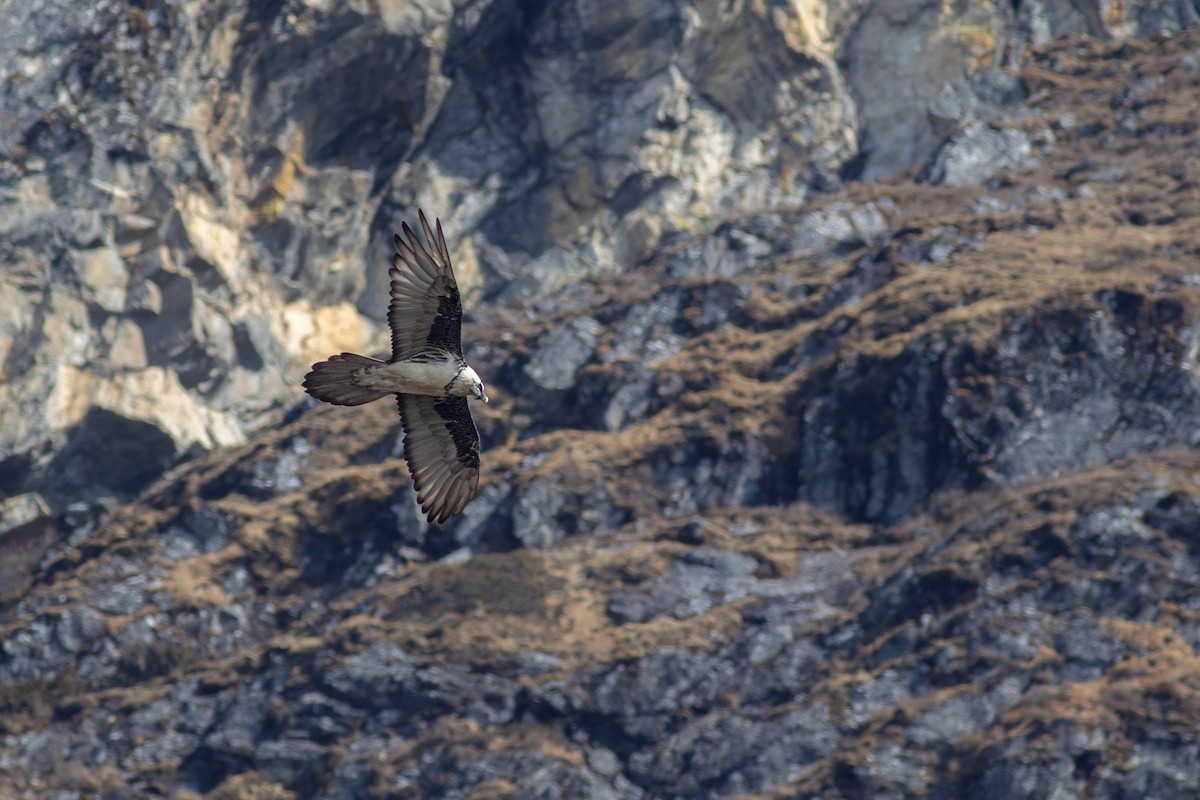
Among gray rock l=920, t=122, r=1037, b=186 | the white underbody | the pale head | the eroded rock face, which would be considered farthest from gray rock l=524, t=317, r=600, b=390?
the white underbody

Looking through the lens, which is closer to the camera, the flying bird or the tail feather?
the tail feather

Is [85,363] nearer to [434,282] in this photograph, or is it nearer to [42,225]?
[42,225]

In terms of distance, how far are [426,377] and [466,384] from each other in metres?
0.40

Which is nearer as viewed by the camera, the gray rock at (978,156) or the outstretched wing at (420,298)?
the outstretched wing at (420,298)

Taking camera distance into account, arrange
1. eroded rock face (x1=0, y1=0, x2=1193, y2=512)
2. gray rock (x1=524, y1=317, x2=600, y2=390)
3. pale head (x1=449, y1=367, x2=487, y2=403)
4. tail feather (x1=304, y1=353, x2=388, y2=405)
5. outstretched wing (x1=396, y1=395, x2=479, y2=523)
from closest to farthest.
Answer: tail feather (x1=304, y1=353, x2=388, y2=405), pale head (x1=449, y1=367, x2=487, y2=403), outstretched wing (x1=396, y1=395, x2=479, y2=523), eroded rock face (x1=0, y1=0, x2=1193, y2=512), gray rock (x1=524, y1=317, x2=600, y2=390)

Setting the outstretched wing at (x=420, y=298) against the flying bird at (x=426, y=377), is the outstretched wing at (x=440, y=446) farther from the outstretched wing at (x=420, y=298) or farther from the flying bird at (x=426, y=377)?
the outstretched wing at (x=420, y=298)

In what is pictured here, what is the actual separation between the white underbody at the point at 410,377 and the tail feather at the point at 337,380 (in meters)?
0.06

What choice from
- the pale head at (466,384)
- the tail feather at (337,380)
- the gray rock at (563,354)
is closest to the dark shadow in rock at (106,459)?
the gray rock at (563,354)

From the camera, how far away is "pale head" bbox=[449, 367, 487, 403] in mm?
14640

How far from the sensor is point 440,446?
51.8ft

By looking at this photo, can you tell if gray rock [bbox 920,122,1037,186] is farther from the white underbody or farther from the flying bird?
the white underbody

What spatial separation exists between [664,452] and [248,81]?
48.5 feet

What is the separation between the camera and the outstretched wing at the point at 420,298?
14.4 meters

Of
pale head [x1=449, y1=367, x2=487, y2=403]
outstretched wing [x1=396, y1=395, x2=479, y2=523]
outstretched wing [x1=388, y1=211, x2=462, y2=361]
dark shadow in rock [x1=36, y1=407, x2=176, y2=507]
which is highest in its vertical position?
outstretched wing [x1=388, y1=211, x2=462, y2=361]
